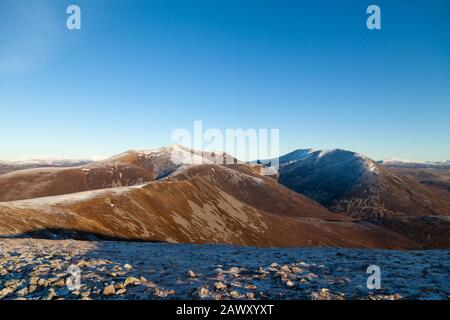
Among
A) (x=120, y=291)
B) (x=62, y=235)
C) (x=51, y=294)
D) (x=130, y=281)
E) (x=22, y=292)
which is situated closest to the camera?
(x=51, y=294)

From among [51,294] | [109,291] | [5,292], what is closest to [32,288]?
[5,292]

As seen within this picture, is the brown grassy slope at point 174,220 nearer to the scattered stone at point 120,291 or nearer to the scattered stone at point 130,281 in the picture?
the scattered stone at point 130,281

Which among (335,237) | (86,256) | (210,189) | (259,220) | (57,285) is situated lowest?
(335,237)

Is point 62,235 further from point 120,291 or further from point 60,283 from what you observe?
point 120,291

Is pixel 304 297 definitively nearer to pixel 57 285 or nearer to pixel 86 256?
pixel 57 285

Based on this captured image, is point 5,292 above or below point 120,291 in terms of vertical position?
below

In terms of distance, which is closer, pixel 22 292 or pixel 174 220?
pixel 22 292

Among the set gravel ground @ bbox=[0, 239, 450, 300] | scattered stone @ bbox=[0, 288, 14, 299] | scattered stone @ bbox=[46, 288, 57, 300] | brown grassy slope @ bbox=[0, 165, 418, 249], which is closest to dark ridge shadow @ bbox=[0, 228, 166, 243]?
brown grassy slope @ bbox=[0, 165, 418, 249]
